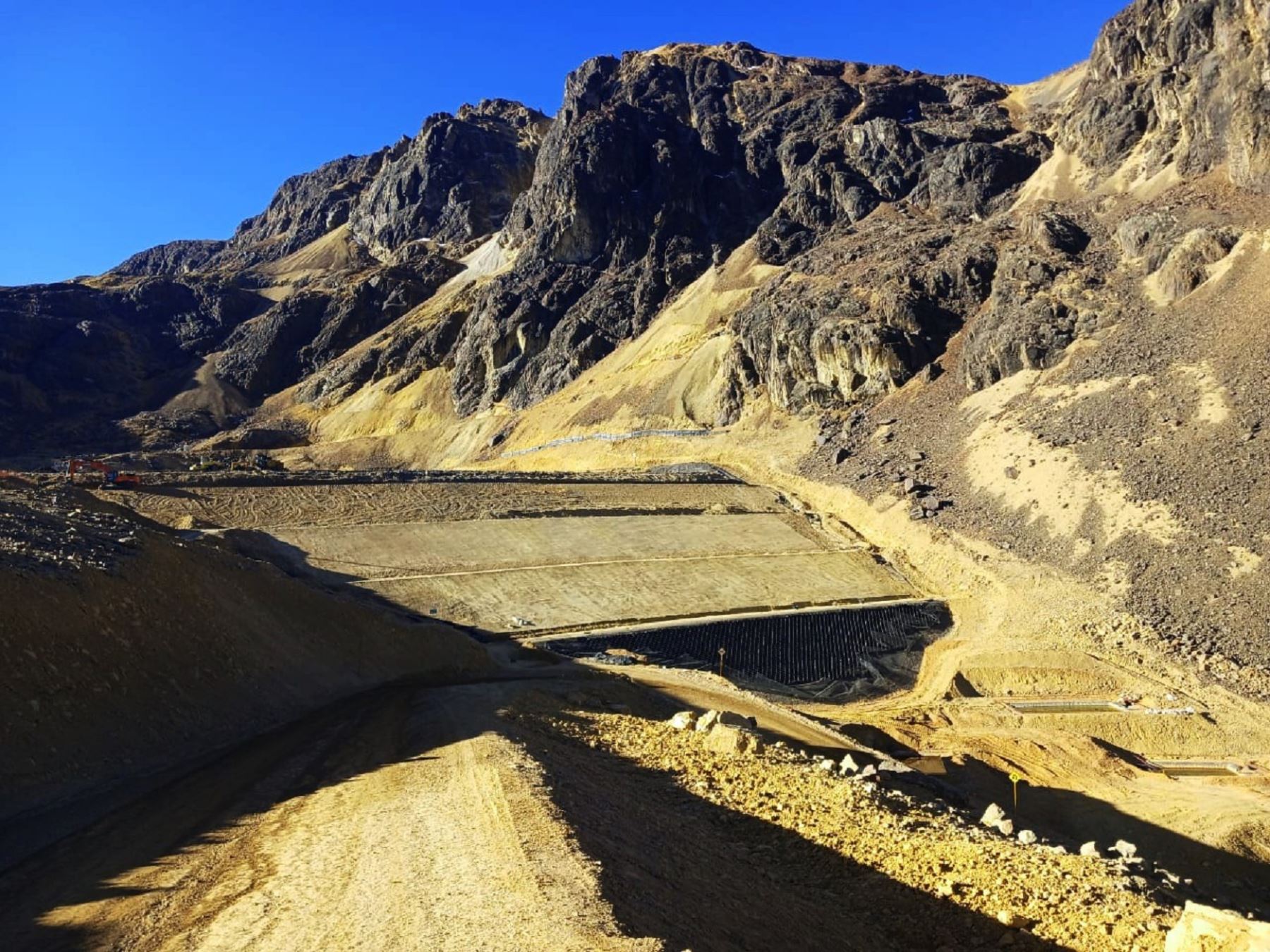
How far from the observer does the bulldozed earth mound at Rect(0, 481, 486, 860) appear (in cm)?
1188

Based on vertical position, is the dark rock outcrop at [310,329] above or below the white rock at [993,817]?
above

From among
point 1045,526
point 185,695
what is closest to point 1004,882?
point 185,695

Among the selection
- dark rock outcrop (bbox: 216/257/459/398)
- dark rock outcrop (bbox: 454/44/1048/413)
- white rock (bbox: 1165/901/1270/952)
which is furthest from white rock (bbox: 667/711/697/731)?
dark rock outcrop (bbox: 216/257/459/398)

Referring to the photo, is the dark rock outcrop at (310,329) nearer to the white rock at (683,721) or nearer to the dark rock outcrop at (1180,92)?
the dark rock outcrop at (1180,92)

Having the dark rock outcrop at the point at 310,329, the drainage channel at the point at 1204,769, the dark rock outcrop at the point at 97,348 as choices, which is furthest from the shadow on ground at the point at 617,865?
the dark rock outcrop at the point at 310,329

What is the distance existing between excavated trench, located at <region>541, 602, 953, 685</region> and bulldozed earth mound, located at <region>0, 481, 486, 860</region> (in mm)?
7239

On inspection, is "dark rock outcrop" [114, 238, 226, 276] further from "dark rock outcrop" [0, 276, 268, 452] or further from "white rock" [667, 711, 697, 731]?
"white rock" [667, 711, 697, 731]

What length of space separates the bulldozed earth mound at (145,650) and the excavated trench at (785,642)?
Answer: 285 inches

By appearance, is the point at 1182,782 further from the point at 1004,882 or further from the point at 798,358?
the point at 798,358

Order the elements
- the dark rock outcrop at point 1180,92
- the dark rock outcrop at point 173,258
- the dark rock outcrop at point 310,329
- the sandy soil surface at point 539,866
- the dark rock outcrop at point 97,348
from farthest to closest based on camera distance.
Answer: the dark rock outcrop at point 173,258, the dark rock outcrop at point 310,329, the dark rock outcrop at point 97,348, the dark rock outcrop at point 1180,92, the sandy soil surface at point 539,866

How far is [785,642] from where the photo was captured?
29.6m

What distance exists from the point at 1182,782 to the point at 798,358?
130ft

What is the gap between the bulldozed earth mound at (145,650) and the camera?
11883mm

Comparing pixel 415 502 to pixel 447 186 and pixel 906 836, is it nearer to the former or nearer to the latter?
pixel 906 836
